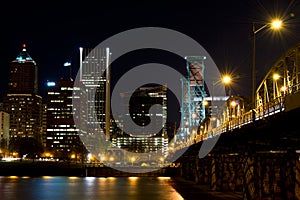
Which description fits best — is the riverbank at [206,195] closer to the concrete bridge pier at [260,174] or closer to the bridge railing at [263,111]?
the concrete bridge pier at [260,174]

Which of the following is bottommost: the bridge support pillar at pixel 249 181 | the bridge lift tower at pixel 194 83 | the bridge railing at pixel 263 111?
the bridge support pillar at pixel 249 181

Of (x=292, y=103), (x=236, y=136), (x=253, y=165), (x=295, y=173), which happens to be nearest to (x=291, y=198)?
(x=295, y=173)

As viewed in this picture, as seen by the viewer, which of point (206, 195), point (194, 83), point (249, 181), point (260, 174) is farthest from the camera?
point (194, 83)

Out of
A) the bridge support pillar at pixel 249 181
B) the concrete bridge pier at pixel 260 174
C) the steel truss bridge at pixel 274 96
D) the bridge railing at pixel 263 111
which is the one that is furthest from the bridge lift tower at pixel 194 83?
the bridge support pillar at pixel 249 181

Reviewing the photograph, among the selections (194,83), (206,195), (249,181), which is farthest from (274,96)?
(194,83)

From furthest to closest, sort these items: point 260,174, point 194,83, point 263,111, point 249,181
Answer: point 194,83 < point 260,174 < point 249,181 < point 263,111

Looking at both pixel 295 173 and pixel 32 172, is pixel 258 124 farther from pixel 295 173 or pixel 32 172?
pixel 32 172

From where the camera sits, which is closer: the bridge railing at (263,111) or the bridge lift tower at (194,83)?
the bridge railing at (263,111)

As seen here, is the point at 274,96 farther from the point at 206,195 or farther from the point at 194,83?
the point at 194,83

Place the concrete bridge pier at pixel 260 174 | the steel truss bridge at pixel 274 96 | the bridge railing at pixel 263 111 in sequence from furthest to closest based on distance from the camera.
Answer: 1. the concrete bridge pier at pixel 260 174
2. the bridge railing at pixel 263 111
3. the steel truss bridge at pixel 274 96

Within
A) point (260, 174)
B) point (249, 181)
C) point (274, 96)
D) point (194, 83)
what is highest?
point (194, 83)

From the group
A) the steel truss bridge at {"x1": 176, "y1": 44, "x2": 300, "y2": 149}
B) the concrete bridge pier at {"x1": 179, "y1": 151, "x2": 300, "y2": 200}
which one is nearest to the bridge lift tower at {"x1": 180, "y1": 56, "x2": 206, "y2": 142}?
the steel truss bridge at {"x1": 176, "y1": 44, "x2": 300, "y2": 149}

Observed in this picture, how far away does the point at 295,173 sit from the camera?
165 ft

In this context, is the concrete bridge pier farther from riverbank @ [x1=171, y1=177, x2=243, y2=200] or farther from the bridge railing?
the bridge railing
